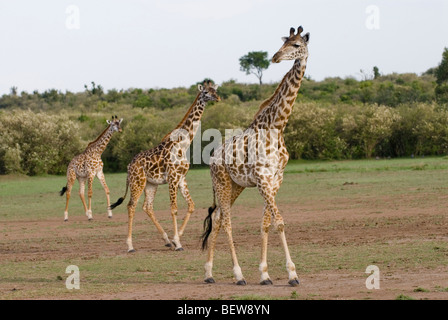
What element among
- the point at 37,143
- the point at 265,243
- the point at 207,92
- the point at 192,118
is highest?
the point at 207,92

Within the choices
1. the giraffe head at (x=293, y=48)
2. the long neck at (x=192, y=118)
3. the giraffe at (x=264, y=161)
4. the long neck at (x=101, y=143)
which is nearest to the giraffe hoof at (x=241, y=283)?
the giraffe at (x=264, y=161)

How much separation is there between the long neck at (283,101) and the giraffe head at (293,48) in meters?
0.17

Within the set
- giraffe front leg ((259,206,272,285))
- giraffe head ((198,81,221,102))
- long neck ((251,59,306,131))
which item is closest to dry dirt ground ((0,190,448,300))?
giraffe front leg ((259,206,272,285))

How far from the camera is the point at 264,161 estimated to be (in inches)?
374

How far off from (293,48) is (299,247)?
165 inches

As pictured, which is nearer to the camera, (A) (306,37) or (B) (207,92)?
(A) (306,37)

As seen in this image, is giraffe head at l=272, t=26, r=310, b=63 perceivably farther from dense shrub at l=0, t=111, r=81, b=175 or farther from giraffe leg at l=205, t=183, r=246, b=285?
dense shrub at l=0, t=111, r=81, b=175

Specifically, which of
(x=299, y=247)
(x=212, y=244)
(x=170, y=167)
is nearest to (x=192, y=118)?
(x=170, y=167)

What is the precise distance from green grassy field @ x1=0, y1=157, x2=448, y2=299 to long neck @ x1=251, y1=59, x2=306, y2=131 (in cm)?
192

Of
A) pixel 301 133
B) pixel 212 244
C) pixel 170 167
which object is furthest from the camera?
pixel 301 133

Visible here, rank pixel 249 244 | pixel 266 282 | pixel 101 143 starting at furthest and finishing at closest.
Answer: pixel 101 143
pixel 249 244
pixel 266 282

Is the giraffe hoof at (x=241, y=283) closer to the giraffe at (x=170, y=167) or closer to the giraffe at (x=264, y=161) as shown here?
the giraffe at (x=264, y=161)

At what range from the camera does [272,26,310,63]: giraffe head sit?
9273 mm

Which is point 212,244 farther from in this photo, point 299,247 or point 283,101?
point 299,247
